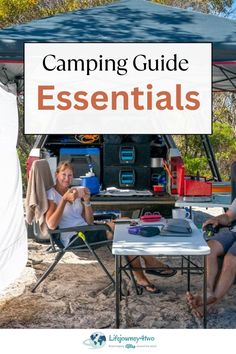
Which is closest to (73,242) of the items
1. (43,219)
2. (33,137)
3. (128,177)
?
(43,219)

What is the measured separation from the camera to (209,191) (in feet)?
18.1

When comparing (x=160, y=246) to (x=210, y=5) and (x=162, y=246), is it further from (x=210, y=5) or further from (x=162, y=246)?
(x=210, y=5)

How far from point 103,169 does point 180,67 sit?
2316 millimetres

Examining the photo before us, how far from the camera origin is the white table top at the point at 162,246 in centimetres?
362

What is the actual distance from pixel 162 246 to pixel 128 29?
2.32m

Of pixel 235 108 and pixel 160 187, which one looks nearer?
pixel 160 187

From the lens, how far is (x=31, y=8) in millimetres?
14078

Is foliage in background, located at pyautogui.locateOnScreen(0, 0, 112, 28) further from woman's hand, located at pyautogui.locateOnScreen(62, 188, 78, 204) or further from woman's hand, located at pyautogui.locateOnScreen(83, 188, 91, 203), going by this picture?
woman's hand, located at pyautogui.locateOnScreen(62, 188, 78, 204)

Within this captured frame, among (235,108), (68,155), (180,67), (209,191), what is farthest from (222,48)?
(235,108)

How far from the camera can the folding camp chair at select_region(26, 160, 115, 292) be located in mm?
4750

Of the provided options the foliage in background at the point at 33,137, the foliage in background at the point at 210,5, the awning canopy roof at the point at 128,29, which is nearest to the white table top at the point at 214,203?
the awning canopy roof at the point at 128,29

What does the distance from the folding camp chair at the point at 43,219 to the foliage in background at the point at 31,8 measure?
30.2 feet
